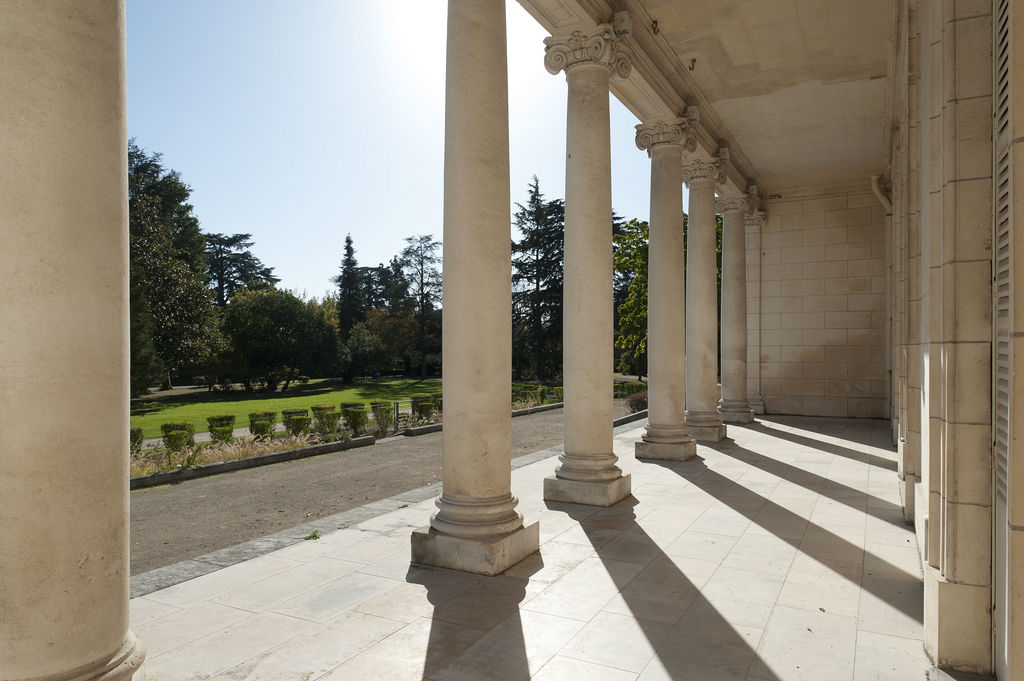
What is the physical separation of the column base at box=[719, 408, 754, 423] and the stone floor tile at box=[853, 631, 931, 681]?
3213 centimetres

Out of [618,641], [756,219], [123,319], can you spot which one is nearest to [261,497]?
[618,641]

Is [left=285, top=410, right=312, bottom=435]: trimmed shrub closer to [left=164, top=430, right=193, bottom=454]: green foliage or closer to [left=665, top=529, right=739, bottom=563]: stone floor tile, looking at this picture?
[left=164, top=430, right=193, bottom=454]: green foliage

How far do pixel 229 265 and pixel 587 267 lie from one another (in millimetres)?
178974

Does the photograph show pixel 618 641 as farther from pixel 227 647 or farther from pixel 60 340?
pixel 60 340

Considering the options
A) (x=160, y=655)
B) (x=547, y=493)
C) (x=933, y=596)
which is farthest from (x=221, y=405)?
(x=933, y=596)

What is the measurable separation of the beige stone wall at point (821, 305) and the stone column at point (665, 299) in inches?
903

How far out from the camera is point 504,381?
15.2m

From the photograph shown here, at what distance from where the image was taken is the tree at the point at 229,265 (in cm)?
17725

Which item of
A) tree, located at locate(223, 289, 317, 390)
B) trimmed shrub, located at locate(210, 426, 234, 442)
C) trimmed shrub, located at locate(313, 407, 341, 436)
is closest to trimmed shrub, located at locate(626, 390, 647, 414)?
trimmed shrub, located at locate(313, 407, 341, 436)

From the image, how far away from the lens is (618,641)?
10711mm

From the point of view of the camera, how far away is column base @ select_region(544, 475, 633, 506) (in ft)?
65.8

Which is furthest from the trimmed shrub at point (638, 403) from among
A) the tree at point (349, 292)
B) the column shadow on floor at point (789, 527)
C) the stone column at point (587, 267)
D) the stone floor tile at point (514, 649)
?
the tree at point (349, 292)

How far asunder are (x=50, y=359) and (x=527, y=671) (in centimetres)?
756

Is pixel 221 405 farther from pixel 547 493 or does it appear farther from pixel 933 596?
pixel 933 596
